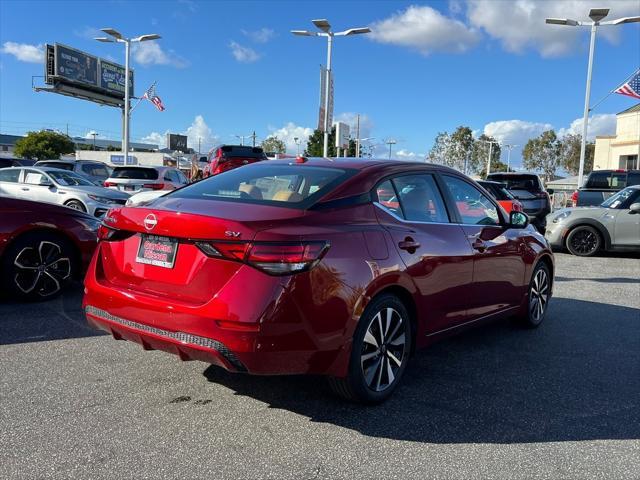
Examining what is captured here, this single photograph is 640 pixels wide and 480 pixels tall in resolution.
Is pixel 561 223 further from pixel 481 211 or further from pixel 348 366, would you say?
pixel 348 366

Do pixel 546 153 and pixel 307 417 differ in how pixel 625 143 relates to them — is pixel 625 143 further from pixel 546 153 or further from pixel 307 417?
pixel 307 417

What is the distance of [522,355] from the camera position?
4793 millimetres

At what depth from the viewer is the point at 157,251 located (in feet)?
10.7

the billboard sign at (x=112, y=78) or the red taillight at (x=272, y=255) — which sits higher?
the billboard sign at (x=112, y=78)

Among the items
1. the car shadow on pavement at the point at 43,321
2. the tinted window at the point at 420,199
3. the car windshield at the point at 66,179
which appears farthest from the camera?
the car windshield at the point at 66,179

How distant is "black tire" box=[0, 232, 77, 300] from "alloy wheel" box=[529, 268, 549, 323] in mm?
4865

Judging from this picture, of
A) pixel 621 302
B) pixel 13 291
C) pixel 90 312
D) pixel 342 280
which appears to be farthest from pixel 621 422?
pixel 13 291

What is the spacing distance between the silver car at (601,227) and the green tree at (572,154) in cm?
6222

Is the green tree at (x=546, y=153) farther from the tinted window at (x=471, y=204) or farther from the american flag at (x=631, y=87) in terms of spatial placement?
the tinted window at (x=471, y=204)

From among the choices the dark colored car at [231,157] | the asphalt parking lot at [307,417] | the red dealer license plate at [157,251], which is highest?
the dark colored car at [231,157]

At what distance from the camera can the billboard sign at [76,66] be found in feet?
179

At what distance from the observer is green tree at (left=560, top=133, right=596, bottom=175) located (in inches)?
2704

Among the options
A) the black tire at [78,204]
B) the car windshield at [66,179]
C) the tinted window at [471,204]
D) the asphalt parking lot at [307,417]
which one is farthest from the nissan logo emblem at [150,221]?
the car windshield at [66,179]

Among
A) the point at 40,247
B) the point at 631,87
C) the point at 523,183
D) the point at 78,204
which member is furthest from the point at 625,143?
the point at 40,247
